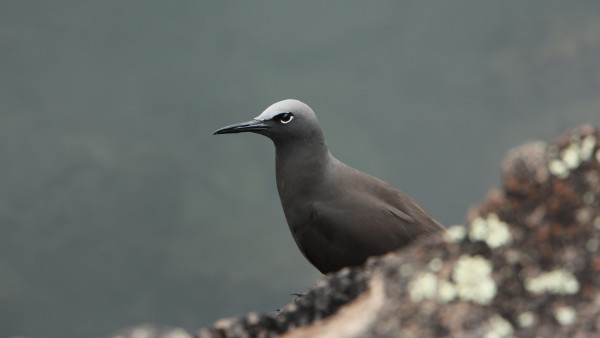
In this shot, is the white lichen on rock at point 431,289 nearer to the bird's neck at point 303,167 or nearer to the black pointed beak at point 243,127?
the bird's neck at point 303,167

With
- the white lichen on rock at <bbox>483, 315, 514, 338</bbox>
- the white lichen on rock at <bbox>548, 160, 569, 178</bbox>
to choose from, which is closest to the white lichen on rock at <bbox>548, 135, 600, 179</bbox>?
the white lichen on rock at <bbox>548, 160, 569, 178</bbox>

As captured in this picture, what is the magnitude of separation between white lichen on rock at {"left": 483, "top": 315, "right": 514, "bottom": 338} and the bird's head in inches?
171

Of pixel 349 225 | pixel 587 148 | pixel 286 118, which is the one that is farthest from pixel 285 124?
pixel 587 148

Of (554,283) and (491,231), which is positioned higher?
(491,231)

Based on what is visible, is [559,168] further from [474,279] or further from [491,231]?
[474,279]

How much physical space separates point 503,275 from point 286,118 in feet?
14.0

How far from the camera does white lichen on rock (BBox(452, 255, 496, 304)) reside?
327 cm

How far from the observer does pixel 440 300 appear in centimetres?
328

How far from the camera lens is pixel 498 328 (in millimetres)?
3168

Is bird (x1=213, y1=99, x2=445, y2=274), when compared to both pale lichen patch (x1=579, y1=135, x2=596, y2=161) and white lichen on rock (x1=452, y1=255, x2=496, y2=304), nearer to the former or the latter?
pale lichen patch (x1=579, y1=135, x2=596, y2=161)

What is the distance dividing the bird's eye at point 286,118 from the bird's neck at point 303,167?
0.69ft

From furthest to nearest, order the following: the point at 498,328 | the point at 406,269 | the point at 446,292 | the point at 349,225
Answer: the point at 349,225 → the point at 406,269 → the point at 446,292 → the point at 498,328

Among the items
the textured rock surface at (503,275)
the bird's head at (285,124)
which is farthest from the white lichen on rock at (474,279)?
the bird's head at (285,124)

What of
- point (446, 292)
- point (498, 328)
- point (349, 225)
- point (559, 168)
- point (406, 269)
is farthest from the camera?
point (349, 225)
